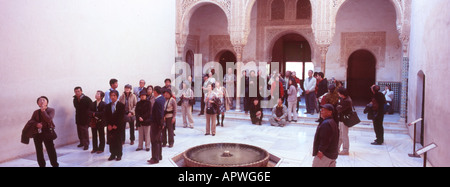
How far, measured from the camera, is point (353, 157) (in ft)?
19.6

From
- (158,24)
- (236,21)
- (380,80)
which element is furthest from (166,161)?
(380,80)

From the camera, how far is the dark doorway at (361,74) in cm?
1341

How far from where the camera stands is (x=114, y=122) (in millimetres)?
5453

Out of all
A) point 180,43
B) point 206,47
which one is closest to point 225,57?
point 206,47

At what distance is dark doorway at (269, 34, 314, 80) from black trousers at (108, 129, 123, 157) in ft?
31.9

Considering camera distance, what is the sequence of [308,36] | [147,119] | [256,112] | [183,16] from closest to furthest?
[147,119] → [256,112] → [183,16] → [308,36]

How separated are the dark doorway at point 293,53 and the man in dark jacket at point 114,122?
9.67 metres

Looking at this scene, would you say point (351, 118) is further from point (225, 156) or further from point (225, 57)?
point (225, 57)

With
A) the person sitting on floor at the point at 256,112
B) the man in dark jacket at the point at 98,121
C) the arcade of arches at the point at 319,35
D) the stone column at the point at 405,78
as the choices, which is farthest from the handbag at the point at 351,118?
the man in dark jacket at the point at 98,121

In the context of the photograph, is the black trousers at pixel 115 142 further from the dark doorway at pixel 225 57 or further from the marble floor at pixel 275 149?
the dark doorway at pixel 225 57

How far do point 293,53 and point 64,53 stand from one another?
9992 mm

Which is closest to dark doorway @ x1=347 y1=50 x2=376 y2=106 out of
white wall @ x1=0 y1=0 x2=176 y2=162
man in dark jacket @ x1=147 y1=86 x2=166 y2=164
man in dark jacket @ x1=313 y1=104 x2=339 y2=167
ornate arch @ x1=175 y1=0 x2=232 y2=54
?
ornate arch @ x1=175 y1=0 x2=232 y2=54

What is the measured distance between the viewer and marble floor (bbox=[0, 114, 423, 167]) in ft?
18.2
